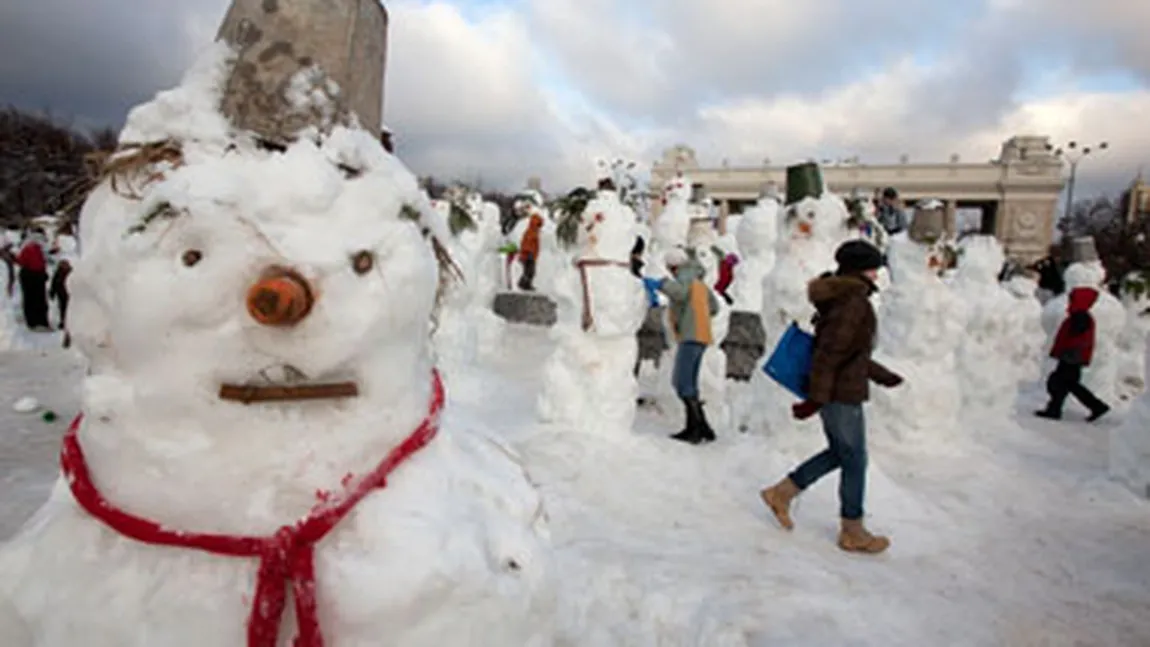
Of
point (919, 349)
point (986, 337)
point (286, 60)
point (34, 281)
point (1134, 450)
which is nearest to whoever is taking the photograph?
point (286, 60)

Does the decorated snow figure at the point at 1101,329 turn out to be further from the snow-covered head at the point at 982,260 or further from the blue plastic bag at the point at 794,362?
the blue plastic bag at the point at 794,362

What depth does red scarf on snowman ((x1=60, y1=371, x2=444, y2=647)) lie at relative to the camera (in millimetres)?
1343

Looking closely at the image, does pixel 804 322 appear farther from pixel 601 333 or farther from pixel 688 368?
pixel 601 333

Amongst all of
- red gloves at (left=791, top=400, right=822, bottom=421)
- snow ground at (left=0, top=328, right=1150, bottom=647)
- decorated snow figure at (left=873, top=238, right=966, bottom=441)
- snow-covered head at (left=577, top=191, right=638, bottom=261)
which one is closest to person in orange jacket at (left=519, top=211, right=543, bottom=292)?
snow ground at (left=0, top=328, right=1150, bottom=647)

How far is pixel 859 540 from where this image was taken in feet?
12.8

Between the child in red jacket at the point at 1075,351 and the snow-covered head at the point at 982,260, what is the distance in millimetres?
861

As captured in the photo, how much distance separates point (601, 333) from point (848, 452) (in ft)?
7.72

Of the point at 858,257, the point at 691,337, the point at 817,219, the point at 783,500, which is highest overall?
the point at 817,219

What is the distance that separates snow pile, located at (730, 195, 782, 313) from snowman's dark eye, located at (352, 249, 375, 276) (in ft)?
31.0

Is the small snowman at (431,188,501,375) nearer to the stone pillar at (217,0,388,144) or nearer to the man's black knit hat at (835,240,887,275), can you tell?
the man's black knit hat at (835,240,887,275)

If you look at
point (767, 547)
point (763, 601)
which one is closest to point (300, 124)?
point (763, 601)

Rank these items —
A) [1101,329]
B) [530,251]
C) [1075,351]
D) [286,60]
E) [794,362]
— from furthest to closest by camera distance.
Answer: [530,251], [1101,329], [1075,351], [794,362], [286,60]

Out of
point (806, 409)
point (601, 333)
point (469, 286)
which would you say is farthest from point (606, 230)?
point (469, 286)

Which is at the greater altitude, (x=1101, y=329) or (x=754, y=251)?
(x=754, y=251)
